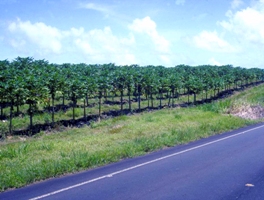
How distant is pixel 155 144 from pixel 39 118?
1823 cm

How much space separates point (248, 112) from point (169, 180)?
21330 millimetres

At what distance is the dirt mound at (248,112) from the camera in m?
27.6

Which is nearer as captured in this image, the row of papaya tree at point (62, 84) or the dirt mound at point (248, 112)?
the row of papaya tree at point (62, 84)

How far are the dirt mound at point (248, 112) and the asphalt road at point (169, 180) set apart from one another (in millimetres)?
15113

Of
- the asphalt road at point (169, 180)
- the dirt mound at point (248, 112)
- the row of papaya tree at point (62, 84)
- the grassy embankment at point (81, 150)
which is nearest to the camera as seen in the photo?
the asphalt road at point (169, 180)

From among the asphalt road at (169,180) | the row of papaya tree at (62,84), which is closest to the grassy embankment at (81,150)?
the asphalt road at (169,180)

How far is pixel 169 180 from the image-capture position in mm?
9195

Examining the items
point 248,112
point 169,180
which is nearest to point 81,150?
point 169,180

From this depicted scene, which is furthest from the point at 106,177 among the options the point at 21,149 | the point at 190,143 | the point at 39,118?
the point at 39,118

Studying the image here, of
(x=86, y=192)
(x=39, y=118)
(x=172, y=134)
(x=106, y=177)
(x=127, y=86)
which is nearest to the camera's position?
(x=86, y=192)

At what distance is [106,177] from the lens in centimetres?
955

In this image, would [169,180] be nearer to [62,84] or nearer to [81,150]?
[81,150]

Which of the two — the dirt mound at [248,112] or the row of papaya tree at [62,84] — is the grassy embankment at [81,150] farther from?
the dirt mound at [248,112]

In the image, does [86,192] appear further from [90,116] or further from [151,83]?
[151,83]
